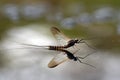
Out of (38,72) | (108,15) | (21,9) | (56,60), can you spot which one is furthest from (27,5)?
(56,60)

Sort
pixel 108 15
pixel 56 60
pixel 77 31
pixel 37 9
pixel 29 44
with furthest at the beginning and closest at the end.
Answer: pixel 37 9, pixel 108 15, pixel 77 31, pixel 29 44, pixel 56 60

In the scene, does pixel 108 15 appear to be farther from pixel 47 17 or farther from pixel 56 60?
pixel 56 60

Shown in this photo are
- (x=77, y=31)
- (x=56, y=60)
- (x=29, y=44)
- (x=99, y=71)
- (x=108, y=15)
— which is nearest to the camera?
(x=56, y=60)

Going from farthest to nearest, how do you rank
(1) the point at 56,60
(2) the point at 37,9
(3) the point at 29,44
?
1. (2) the point at 37,9
2. (3) the point at 29,44
3. (1) the point at 56,60

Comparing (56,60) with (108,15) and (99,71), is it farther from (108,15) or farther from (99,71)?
(108,15)

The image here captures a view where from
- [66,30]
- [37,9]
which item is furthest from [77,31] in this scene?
[37,9]

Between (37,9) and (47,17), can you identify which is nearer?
(47,17)
